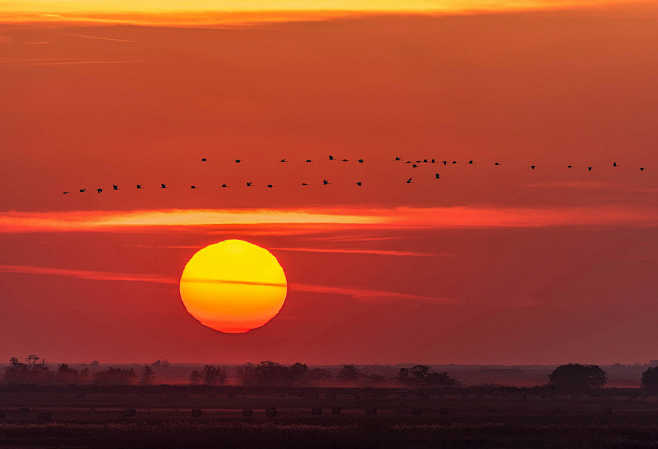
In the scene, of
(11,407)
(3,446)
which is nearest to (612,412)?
(11,407)

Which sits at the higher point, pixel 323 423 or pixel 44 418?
pixel 44 418

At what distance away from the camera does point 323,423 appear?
128 metres

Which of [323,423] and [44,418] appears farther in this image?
[44,418]

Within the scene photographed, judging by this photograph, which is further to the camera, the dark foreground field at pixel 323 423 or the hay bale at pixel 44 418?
Answer: the hay bale at pixel 44 418

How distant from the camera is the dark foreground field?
10525 cm

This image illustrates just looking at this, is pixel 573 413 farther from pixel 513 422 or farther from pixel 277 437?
pixel 277 437

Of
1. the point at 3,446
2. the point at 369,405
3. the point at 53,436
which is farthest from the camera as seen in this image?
the point at 369,405

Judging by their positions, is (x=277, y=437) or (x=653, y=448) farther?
(x=277, y=437)

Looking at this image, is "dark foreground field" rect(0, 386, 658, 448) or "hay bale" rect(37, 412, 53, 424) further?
"hay bale" rect(37, 412, 53, 424)

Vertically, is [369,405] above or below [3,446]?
above

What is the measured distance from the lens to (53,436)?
356ft

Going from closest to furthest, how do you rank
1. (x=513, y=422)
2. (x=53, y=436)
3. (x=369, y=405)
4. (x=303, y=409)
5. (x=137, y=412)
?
(x=53, y=436), (x=513, y=422), (x=137, y=412), (x=303, y=409), (x=369, y=405)

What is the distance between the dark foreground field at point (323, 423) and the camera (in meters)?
105

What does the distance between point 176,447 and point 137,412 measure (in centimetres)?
4716
